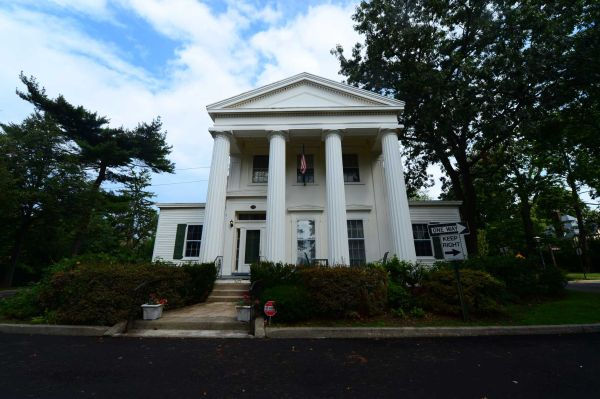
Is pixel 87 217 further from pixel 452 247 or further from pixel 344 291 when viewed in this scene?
pixel 452 247

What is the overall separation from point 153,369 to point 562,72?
654 inches

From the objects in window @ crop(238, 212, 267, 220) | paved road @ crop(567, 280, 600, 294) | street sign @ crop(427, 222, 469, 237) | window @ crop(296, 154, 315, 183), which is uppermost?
window @ crop(296, 154, 315, 183)

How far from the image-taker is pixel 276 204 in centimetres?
1116

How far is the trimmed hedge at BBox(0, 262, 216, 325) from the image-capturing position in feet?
20.3

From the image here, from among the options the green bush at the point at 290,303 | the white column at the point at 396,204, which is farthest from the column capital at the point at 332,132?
the green bush at the point at 290,303

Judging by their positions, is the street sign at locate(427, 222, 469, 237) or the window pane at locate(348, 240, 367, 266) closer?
the street sign at locate(427, 222, 469, 237)

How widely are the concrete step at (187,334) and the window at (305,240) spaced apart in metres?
6.63

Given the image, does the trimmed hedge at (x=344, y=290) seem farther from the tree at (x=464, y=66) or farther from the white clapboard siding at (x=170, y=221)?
the tree at (x=464, y=66)

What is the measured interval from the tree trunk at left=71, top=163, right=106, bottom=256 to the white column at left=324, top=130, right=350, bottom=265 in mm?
18373

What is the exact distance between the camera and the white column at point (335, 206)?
411 inches

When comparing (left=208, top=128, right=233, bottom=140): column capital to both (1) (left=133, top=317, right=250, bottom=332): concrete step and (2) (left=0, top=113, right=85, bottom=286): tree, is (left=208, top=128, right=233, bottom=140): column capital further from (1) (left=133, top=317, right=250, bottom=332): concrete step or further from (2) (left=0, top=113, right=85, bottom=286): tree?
(2) (left=0, top=113, right=85, bottom=286): tree

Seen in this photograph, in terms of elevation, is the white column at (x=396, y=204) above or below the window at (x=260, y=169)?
below

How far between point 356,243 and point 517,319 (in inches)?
272

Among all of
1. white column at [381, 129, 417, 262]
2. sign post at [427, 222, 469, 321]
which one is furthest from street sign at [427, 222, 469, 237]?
white column at [381, 129, 417, 262]
